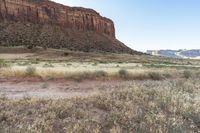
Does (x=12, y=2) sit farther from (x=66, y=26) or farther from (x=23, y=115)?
(x=23, y=115)

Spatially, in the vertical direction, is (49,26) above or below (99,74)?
above

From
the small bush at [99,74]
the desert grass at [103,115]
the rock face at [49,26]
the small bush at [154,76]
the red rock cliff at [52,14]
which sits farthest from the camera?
the red rock cliff at [52,14]

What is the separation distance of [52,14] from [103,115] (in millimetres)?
109198

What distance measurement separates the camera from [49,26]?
10562 cm

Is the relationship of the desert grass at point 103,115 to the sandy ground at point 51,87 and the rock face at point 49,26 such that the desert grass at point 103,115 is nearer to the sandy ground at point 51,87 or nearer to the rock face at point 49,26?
the sandy ground at point 51,87

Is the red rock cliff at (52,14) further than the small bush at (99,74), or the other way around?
the red rock cliff at (52,14)

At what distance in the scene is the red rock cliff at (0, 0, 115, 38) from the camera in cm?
10374

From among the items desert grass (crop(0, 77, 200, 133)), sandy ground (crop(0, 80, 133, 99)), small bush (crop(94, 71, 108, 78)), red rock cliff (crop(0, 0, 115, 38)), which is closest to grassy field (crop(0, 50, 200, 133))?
desert grass (crop(0, 77, 200, 133))

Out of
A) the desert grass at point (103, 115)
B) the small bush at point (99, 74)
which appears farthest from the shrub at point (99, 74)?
the desert grass at point (103, 115)

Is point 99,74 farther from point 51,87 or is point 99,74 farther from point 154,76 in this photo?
point 51,87

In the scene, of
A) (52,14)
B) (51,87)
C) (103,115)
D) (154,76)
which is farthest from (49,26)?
(103,115)

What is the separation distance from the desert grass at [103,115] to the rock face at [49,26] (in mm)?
69706

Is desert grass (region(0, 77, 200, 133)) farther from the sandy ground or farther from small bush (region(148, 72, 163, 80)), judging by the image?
small bush (region(148, 72, 163, 80))

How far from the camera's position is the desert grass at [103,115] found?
338 inches
